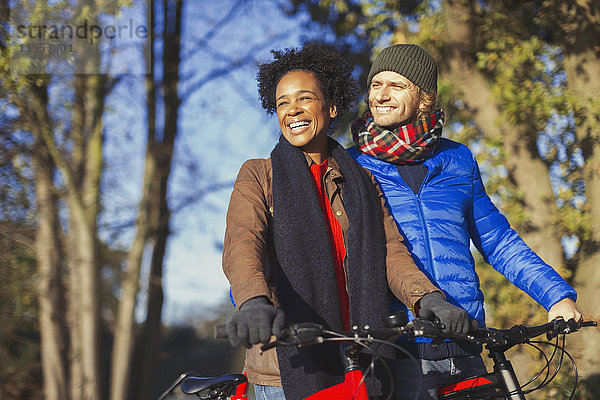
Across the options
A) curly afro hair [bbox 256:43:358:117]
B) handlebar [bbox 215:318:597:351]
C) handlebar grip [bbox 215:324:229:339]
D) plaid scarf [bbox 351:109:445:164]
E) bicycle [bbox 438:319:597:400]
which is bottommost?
bicycle [bbox 438:319:597:400]

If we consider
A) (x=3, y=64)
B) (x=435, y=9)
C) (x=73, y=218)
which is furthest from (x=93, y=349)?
(x=435, y=9)

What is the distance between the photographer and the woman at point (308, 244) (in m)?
2.16

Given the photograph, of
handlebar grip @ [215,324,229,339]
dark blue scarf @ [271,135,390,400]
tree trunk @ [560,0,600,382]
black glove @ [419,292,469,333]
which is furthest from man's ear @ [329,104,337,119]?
tree trunk @ [560,0,600,382]

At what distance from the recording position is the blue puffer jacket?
256 centimetres

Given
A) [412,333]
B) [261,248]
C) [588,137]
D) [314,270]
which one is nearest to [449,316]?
[412,333]

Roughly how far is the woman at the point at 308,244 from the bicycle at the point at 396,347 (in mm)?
151

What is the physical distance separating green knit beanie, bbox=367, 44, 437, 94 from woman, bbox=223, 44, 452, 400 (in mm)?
443

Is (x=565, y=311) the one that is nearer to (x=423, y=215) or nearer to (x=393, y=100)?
(x=423, y=215)

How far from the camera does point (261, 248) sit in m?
2.16

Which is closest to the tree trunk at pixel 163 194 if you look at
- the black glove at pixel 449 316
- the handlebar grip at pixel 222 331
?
the black glove at pixel 449 316

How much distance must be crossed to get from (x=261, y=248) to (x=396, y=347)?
570 mm

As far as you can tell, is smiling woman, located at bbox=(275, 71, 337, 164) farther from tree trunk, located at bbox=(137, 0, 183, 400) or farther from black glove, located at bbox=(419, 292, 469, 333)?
tree trunk, located at bbox=(137, 0, 183, 400)

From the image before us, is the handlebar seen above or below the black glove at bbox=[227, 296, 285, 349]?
below

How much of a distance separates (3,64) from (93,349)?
14.6 ft
